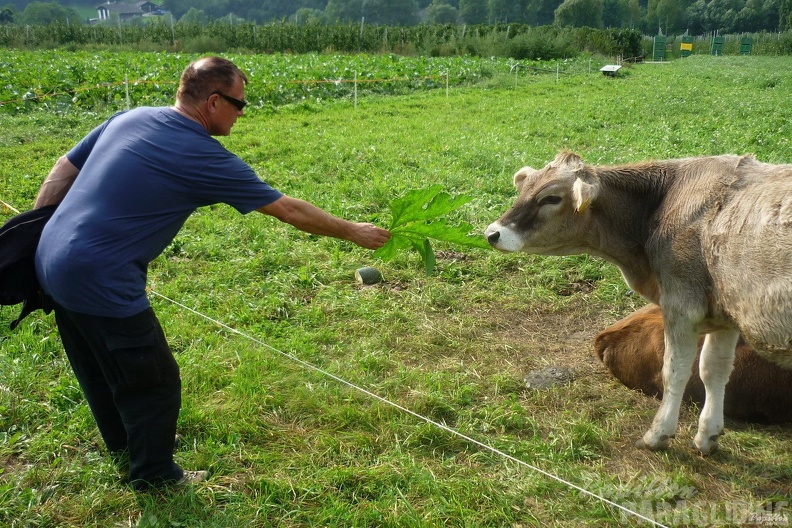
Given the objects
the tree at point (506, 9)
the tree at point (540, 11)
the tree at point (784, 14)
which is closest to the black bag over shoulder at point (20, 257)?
the tree at point (784, 14)

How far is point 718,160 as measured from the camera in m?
4.94

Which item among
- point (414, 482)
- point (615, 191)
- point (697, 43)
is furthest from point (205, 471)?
point (697, 43)

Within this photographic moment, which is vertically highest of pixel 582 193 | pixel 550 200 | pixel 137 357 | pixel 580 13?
pixel 580 13

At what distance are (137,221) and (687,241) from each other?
3483 millimetres

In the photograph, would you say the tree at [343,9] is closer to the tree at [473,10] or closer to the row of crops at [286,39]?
the tree at [473,10]

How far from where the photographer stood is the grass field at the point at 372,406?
4.21 metres

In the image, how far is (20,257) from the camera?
3967mm

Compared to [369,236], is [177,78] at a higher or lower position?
lower

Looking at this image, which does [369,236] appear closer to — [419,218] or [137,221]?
[419,218]

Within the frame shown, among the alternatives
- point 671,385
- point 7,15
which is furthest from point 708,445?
point 7,15

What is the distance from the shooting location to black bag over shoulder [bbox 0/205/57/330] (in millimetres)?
3953

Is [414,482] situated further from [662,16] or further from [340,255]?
[662,16]

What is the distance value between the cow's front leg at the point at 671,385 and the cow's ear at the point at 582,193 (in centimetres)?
97

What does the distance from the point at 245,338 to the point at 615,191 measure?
134 inches
